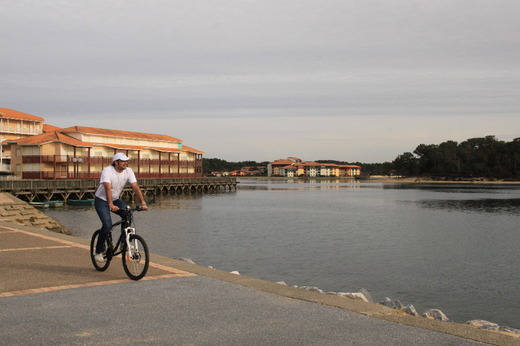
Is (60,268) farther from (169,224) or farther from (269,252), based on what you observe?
(169,224)

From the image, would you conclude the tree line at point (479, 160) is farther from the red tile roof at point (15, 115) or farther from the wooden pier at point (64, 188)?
the red tile roof at point (15, 115)

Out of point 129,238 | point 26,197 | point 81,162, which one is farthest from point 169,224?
point 81,162

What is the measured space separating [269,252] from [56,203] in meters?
37.4

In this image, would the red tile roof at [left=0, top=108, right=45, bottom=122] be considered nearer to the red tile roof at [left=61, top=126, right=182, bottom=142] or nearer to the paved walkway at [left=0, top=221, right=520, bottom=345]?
the red tile roof at [left=61, top=126, right=182, bottom=142]

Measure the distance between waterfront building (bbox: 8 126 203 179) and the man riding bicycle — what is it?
64.6 meters

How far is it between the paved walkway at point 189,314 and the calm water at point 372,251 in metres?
8.60

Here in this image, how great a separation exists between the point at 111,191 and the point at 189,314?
11.0 feet

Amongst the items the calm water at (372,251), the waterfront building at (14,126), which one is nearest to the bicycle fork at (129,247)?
the calm water at (372,251)

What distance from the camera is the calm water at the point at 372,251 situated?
17203 mm

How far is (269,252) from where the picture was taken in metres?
25.4

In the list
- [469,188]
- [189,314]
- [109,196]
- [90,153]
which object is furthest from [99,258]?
[469,188]

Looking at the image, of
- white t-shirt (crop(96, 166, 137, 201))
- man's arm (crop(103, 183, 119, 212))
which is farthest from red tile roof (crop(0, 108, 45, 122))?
man's arm (crop(103, 183, 119, 212))

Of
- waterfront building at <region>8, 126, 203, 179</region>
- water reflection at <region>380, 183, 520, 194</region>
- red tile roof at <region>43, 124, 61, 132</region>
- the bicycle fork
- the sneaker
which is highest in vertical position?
red tile roof at <region>43, 124, 61, 132</region>

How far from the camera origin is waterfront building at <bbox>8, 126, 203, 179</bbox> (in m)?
69.4
